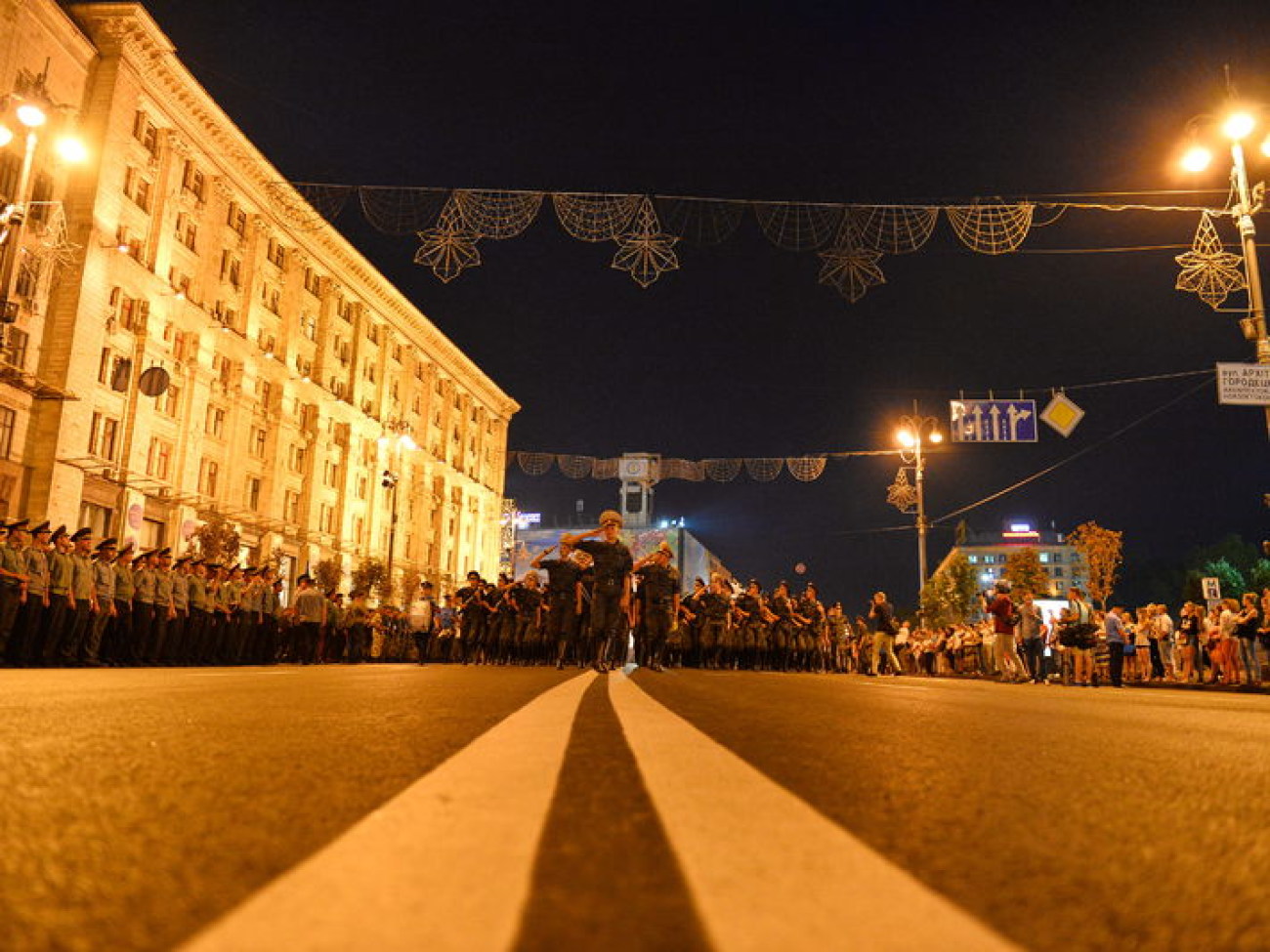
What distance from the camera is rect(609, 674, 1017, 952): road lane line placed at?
0.96 metres

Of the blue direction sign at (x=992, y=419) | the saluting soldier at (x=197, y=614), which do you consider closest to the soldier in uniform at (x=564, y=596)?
the saluting soldier at (x=197, y=614)

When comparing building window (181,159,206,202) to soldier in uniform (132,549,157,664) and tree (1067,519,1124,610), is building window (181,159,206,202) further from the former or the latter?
tree (1067,519,1124,610)

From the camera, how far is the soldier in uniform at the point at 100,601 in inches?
549

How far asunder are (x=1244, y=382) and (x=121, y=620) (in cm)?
1823

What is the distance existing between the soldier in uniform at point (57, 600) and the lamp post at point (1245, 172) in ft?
61.9

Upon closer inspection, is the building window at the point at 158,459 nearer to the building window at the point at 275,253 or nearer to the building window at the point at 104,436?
the building window at the point at 104,436

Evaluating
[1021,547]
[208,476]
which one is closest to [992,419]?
[208,476]

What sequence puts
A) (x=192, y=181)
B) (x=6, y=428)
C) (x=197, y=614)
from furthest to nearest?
(x=192, y=181) < (x=6, y=428) < (x=197, y=614)

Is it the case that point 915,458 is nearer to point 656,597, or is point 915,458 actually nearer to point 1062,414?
point 1062,414

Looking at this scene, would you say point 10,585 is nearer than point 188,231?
Yes

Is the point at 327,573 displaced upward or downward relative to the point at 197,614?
upward

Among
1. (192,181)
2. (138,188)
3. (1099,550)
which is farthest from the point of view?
(1099,550)

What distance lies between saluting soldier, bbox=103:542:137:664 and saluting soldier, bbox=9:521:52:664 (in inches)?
72.9

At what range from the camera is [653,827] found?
1528mm
